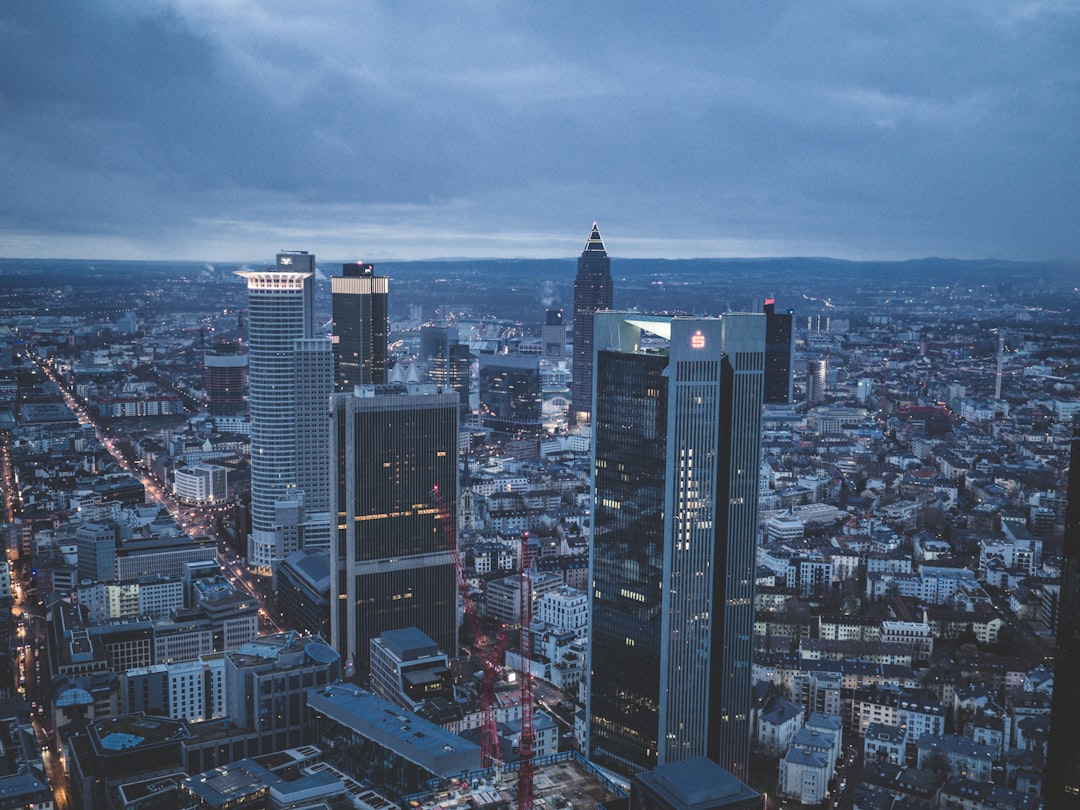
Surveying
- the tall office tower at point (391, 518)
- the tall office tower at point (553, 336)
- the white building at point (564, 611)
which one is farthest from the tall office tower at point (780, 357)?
the tall office tower at point (391, 518)

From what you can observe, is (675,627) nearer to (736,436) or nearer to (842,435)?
(736,436)

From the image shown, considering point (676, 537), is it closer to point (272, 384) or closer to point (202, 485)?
point (272, 384)

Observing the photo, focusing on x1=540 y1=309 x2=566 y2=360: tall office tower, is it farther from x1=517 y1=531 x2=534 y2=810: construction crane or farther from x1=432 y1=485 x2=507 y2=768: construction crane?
x1=517 y1=531 x2=534 y2=810: construction crane

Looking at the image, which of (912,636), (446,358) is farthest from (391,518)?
(446,358)

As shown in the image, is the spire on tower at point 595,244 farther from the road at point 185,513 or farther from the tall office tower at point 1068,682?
the tall office tower at point 1068,682

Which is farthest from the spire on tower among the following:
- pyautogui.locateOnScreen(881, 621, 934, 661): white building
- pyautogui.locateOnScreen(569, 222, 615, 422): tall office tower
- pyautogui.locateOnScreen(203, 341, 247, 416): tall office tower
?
pyautogui.locateOnScreen(881, 621, 934, 661): white building
